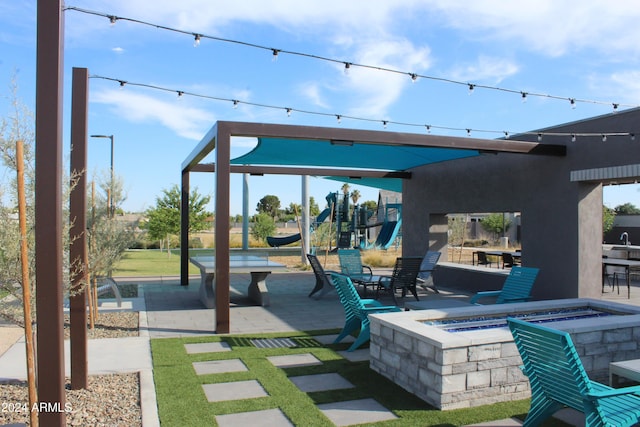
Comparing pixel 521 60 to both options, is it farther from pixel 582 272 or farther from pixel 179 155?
pixel 179 155

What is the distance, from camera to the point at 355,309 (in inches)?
247

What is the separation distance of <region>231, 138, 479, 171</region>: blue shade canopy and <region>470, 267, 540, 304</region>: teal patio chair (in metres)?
2.63

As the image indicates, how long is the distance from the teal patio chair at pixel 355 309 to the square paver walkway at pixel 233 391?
1598 mm

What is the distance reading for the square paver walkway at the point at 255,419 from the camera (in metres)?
4.00

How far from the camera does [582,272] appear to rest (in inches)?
368

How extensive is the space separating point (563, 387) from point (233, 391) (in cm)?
275

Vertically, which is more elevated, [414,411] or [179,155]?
[179,155]

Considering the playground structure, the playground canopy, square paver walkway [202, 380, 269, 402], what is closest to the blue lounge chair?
the playground canopy

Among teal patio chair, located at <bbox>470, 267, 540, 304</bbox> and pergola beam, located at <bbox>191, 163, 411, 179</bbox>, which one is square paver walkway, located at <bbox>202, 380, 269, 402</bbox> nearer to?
teal patio chair, located at <bbox>470, 267, 540, 304</bbox>

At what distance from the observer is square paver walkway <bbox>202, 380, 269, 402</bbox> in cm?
459

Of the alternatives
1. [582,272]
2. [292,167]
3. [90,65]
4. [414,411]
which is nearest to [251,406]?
[414,411]

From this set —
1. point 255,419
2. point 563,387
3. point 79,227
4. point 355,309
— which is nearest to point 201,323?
point 355,309

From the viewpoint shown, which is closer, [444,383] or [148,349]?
[444,383]

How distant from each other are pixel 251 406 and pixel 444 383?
5.25 feet
